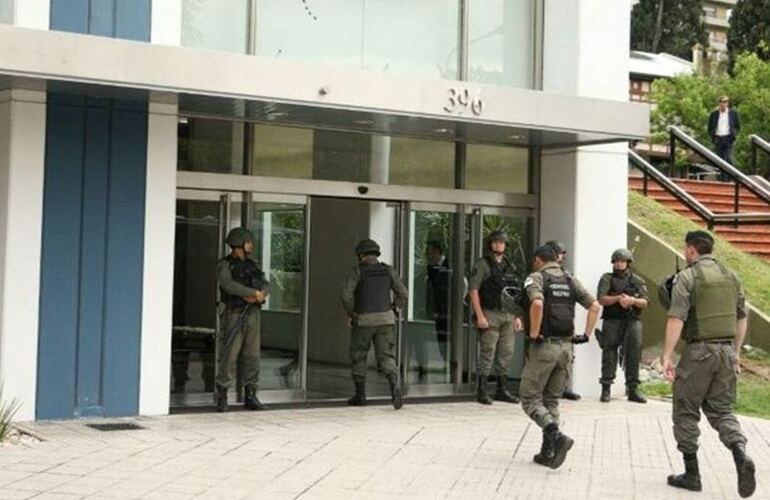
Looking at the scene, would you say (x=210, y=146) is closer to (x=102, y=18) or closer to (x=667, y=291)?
(x=102, y=18)

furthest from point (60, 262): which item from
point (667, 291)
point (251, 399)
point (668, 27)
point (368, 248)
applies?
point (668, 27)

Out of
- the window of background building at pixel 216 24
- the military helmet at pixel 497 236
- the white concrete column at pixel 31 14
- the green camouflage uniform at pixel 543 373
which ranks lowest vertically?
the green camouflage uniform at pixel 543 373

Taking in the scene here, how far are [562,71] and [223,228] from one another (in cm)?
459

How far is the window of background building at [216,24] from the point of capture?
38.2 feet

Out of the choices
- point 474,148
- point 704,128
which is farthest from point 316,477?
point 704,128

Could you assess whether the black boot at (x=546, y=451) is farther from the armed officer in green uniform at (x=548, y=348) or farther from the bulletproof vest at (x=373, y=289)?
the bulletproof vest at (x=373, y=289)

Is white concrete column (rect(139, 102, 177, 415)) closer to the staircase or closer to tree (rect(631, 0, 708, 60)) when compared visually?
the staircase

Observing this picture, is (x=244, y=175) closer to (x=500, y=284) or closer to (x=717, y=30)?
(x=500, y=284)

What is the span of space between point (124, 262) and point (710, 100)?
1083 inches

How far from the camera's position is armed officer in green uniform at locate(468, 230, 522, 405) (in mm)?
12938

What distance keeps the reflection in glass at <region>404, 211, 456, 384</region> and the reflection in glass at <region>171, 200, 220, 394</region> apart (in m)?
2.52

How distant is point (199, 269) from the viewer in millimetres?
11938

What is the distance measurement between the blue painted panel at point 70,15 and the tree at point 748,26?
41.3 meters

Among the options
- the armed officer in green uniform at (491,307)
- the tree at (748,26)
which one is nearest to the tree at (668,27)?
the tree at (748,26)
